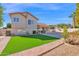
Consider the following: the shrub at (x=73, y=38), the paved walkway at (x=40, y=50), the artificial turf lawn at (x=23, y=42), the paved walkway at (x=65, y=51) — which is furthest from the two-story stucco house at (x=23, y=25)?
the shrub at (x=73, y=38)

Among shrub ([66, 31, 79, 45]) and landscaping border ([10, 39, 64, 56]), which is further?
shrub ([66, 31, 79, 45])

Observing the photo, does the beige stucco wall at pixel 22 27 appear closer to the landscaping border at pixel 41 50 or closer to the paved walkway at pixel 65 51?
the landscaping border at pixel 41 50

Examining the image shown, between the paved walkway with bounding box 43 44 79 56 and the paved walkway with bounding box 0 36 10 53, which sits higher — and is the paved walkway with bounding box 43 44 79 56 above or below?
below

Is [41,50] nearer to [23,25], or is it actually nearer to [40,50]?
[40,50]

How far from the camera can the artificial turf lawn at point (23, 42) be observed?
238 inches

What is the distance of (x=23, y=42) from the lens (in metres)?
6.10

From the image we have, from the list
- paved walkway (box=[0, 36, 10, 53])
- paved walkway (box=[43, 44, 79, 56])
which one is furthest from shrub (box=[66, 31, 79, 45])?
paved walkway (box=[0, 36, 10, 53])

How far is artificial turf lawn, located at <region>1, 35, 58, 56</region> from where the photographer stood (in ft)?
19.8

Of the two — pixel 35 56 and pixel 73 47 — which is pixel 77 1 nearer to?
pixel 73 47

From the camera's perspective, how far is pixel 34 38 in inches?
242

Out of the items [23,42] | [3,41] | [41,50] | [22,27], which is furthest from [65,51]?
[3,41]

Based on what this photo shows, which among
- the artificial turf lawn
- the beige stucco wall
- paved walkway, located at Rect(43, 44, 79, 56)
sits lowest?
paved walkway, located at Rect(43, 44, 79, 56)

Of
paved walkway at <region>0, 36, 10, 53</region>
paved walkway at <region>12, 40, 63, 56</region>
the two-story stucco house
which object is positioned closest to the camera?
paved walkway at <region>12, 40, 63, 56</region>

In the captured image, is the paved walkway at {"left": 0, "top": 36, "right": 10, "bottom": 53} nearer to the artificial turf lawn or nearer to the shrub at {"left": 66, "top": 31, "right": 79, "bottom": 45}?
the artificial turf lawn
